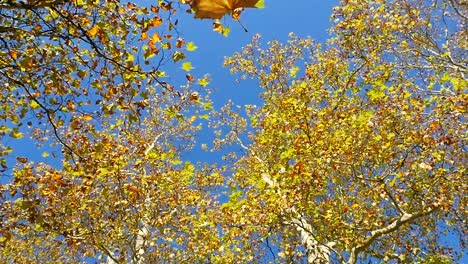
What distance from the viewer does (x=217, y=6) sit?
2.48 m

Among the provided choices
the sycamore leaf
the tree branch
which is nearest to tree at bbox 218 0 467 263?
the tree branch

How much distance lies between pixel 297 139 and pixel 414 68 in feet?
29.9

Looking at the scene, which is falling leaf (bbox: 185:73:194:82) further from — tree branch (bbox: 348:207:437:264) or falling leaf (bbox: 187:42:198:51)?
tree branch (bbox: 348:207:437:264)

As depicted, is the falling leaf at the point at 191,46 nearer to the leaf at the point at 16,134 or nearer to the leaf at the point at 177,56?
the leaf at the point at 177,56

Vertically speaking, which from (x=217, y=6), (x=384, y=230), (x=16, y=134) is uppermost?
(x=16, y=134)

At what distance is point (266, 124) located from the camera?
1297 cm

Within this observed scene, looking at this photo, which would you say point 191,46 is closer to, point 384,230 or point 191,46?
point 191,46

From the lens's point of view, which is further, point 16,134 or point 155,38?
point 16,134

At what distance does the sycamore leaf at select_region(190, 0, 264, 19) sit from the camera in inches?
94.6

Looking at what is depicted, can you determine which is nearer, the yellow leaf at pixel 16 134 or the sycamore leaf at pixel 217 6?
the sycamore leaf at pixel 217 6

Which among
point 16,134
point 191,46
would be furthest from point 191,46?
point 16,134

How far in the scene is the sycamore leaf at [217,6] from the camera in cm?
240

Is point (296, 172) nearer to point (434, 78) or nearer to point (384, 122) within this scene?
point (384, 122)

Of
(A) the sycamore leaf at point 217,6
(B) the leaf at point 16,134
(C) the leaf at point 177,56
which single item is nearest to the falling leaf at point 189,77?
(C) the leaf at point 177,56
